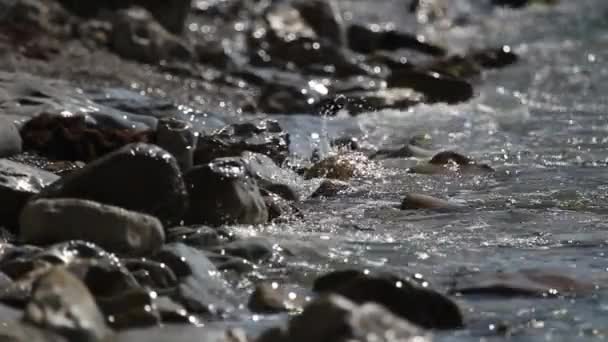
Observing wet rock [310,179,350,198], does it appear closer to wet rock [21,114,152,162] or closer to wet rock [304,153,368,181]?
wet rock [304,153,368,181]

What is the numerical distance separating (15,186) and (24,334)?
2.27 metres

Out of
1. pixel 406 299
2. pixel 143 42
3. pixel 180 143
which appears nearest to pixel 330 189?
pixel 180 143

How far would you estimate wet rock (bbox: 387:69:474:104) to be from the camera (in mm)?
13297

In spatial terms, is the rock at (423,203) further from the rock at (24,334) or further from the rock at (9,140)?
the rock at (24,334)

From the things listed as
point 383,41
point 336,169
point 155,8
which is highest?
point 383,41

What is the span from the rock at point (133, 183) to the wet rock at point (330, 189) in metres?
1.59

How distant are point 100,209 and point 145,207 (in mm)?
458

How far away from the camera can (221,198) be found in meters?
5.97

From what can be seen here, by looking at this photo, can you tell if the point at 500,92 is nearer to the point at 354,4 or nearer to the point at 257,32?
the point at 257,32

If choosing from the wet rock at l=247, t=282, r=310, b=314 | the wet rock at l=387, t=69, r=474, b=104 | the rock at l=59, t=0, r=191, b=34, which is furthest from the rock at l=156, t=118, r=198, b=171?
the rock at l=59, t=0, r=191, b=34

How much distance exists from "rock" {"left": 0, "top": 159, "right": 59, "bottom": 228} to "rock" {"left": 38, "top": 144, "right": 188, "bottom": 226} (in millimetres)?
214

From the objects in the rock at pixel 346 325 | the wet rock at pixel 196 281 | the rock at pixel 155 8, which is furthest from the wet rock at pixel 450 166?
the rock at pixel 155 8

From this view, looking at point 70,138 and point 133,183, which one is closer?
point 133,183

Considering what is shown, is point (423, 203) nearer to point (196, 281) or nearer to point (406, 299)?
point (196, 281)
